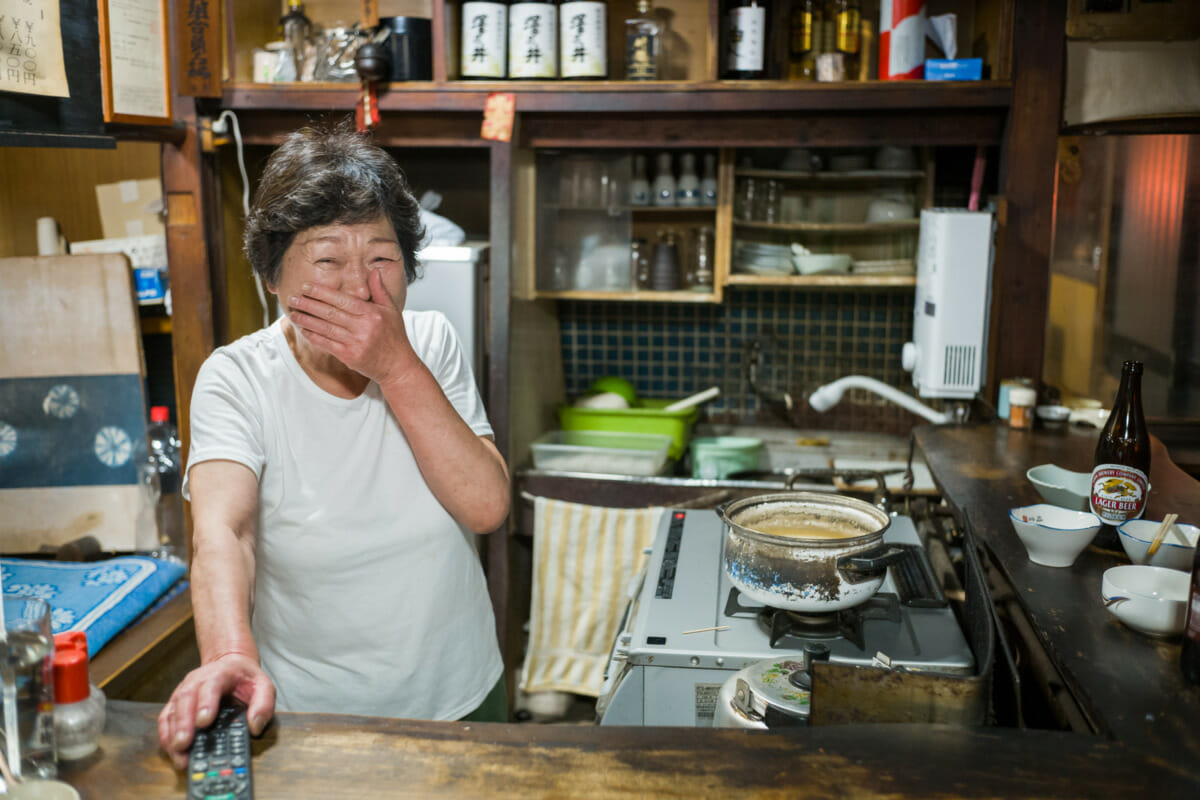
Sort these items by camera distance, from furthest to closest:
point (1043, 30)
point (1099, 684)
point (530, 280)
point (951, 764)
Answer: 1. point (530, 280)
2. point (1043, 30)
3. point (1099, 684)
4. point (951, 764)

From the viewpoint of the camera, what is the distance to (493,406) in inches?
132

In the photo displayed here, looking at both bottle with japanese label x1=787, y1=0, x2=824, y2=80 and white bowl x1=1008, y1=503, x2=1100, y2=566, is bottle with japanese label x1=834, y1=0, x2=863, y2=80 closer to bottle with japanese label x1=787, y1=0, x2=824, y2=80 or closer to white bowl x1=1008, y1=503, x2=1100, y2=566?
bottle with japanese label x1=787, y1=0, x2=824, y2=80

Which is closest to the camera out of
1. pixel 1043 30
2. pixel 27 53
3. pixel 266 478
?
pixel 266 478

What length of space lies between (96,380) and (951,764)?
278cm

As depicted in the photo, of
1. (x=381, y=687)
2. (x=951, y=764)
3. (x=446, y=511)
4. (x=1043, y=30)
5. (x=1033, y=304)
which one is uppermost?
(x=1043, y=30)

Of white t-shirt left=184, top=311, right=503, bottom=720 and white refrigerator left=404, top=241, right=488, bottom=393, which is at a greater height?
white refrigerator left=404, top=241, right=488, bottom=393

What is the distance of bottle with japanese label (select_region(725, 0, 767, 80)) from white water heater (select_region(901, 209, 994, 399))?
2.38 feet

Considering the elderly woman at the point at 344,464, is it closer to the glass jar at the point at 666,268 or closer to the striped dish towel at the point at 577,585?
the striped dish towel at the point at 577,585

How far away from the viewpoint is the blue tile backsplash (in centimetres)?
394

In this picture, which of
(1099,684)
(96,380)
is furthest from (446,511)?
(96,380)

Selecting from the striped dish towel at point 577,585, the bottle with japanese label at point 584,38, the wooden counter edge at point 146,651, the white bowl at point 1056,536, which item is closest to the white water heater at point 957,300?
the striped dish towel at point 577,585

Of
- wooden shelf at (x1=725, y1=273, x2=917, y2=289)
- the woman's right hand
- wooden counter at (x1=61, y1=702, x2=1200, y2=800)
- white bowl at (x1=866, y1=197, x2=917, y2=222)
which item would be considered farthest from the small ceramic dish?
the woman's right hand

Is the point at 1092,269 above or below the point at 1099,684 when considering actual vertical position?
above

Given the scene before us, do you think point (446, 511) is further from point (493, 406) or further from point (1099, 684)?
point (493, 406)
